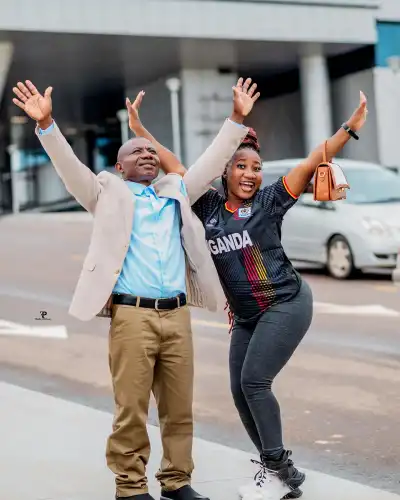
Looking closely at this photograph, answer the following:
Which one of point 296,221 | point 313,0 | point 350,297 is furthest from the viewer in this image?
point 313,0

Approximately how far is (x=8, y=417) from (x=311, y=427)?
1950 millimetres

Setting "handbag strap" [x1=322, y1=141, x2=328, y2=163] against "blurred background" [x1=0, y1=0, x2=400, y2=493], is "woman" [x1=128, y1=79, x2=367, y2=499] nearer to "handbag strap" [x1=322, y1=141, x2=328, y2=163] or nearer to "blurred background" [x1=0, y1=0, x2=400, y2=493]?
"handbag strap" [x1=322, y1=141, x2=328, y2=163]

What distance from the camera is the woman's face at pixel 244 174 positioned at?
4656 mm

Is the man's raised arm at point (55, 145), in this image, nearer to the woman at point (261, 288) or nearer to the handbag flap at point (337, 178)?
the woman at point (261, 288)

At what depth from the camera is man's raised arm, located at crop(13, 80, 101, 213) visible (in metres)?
4.27

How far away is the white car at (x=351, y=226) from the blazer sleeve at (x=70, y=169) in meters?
9.92

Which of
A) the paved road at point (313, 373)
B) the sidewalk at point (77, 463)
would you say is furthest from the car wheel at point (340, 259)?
the sidewalk at point (77, 463)

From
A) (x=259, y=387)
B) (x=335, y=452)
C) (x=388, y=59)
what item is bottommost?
(x=335, y=452)

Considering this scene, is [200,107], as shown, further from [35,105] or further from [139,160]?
[35,105]

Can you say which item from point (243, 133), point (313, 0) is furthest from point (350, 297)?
point (313, 0)

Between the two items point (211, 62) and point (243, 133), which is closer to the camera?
point (243, 133)

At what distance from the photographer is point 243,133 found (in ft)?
15.4

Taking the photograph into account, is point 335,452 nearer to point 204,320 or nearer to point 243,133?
point 243,133

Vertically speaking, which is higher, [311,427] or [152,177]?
[152,177]
